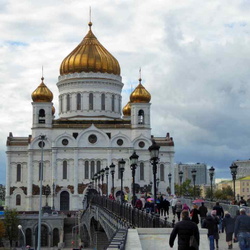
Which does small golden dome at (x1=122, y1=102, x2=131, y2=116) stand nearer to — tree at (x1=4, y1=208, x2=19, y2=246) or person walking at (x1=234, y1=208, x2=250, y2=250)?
tree at (x1=4, y1=208, x2=19, y2=246)

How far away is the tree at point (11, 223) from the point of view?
73.1 m

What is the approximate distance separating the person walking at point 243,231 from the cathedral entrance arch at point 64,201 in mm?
63878

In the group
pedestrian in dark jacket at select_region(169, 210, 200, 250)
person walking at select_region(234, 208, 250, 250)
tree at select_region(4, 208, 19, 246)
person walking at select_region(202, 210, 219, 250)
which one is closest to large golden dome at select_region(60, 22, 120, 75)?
tree at select_region(4, 208, 19, 246)

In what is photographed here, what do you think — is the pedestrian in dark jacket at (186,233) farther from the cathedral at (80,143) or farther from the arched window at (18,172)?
the arched window at (18,172)

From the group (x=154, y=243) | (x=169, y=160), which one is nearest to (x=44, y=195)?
(x=169, y=160)

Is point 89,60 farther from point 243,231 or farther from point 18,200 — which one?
point 243,231

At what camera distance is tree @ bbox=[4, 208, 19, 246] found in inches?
2876

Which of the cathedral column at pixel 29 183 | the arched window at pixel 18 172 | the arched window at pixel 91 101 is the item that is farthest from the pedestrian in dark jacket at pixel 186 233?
the arched window at pixel 91 101

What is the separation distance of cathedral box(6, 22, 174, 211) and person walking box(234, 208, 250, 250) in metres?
62.0

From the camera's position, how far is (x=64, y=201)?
3110 inches

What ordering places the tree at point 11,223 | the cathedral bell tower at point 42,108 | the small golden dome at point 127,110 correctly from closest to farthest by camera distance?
the tree at point 11,223
the cathedral bell tower at point 42,108
the small golden dome at point 127,110

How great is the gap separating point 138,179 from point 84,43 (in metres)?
20.7

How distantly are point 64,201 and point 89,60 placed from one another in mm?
19288

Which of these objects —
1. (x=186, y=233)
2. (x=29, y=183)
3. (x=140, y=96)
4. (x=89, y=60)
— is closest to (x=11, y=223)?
(x=29, y=183)
